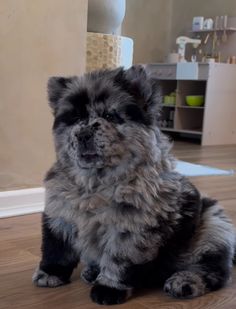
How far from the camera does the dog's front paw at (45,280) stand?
1.21 metres

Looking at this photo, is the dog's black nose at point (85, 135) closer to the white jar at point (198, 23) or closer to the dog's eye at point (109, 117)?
the dog's eye at point (109, 117)

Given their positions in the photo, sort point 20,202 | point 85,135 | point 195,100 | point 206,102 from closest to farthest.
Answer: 1. point 85,135
2. point 20,202
3. point 206,102
4. point 195,100

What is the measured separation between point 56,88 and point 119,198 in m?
0.30

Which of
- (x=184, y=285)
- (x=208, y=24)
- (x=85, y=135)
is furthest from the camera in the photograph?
(x=208, y=24)

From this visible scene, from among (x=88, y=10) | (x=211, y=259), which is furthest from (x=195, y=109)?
(x=211, y=259)

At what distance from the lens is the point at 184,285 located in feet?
3.84

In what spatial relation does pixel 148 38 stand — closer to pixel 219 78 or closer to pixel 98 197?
pixel 219 78

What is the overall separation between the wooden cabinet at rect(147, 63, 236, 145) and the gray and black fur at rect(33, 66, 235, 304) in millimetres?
3647

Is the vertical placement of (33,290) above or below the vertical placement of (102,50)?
below

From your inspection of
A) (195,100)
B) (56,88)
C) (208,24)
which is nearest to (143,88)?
(56,88)

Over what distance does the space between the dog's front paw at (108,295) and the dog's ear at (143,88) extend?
413mm

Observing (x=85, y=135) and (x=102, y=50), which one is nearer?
(x=85, y=135)

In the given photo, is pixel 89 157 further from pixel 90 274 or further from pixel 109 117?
pixel 90 274

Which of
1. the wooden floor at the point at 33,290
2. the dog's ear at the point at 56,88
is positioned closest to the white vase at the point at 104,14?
the wooden floor at the point at 33,290
